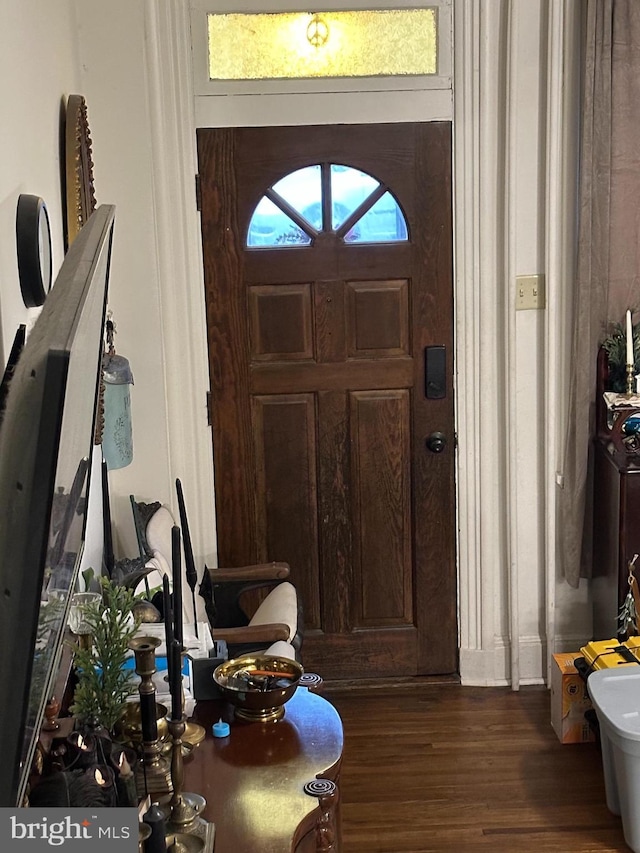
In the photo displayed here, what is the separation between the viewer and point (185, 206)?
11.0 ft

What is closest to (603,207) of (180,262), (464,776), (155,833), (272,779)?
(180,262)

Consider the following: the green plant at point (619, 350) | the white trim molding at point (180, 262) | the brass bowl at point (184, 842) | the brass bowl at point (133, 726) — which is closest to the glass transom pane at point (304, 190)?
the white trim molding at point (180, 262)

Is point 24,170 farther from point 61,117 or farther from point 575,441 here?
point 575,441

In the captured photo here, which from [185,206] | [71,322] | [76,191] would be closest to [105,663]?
[71,322]

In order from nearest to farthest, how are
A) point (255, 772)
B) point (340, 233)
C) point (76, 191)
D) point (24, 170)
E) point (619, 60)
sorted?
point (255, 772) < point (24, 170) < point (76, 191) < point (619, 60) < point (340, 233)

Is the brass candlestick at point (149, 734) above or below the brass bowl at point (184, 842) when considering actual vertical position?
above

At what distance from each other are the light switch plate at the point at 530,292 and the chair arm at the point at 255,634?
Result: 1431 mm

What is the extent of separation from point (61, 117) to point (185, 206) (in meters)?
0.85

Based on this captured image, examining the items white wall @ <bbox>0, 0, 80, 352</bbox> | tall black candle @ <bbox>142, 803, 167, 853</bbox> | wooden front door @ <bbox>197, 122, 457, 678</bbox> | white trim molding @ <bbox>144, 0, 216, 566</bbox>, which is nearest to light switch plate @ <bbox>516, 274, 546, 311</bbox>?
wooden front door @ <bbox>197, 122, 457, 678</bbox>

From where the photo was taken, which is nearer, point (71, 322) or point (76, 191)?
point (71, 322)

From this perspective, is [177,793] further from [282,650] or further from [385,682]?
[385,682]

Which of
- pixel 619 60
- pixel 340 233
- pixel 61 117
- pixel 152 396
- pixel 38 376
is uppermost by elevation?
pixel 619 60

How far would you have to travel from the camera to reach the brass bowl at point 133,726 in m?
1.68

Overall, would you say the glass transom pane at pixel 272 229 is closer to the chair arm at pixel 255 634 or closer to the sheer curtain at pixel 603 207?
the sheer curtain at pixel 603 207
